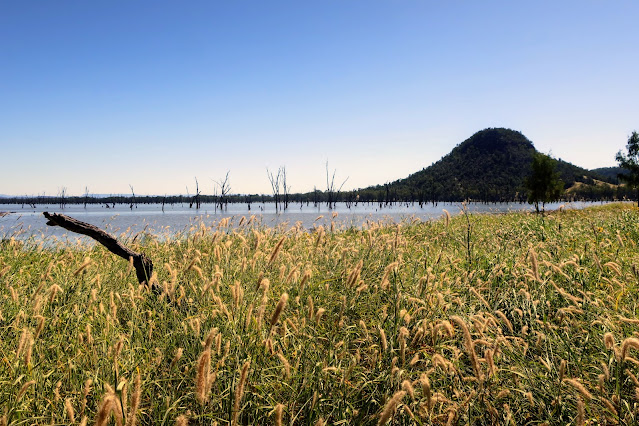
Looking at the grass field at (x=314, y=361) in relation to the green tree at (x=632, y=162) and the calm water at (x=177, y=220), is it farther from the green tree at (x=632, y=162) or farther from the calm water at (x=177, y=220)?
the green tree at (x=632, y=162)

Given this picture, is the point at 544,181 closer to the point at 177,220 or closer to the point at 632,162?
the point at 632,162

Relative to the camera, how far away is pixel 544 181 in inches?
2143

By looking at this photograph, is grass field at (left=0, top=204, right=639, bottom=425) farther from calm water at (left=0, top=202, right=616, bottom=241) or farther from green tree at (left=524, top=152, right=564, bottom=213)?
green tree at (left=524, top=152, right=564, bottom=213)

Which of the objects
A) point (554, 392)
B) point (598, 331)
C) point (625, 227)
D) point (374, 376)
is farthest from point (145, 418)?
point (625, 227)

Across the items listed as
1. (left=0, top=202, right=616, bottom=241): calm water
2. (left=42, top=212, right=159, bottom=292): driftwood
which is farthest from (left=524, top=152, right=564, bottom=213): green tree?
(left=42, top=212, right=159, bottom=292): driftwood

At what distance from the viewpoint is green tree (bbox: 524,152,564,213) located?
54.2 metres

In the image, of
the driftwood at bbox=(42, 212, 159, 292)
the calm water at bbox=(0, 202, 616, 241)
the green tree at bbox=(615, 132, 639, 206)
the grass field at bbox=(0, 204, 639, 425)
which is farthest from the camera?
the green tree at bbox=(615, 132, 639, 206)

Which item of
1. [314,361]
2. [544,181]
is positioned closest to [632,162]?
[544,181]

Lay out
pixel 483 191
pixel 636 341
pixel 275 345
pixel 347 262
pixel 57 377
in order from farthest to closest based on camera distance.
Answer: pixel 483 191 → pixel 347 262 → pixel 275 345 → pixel 57 377 → pixel 636 341

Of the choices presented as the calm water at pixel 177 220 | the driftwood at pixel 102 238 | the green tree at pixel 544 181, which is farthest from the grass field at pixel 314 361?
the green tree at pixel 544 181

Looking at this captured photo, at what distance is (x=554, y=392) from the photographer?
2.69m

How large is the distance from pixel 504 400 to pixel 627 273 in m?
3.61

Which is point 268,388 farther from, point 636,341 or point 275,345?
point 636,341

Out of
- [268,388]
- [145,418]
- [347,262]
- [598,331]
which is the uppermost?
[347,262]
